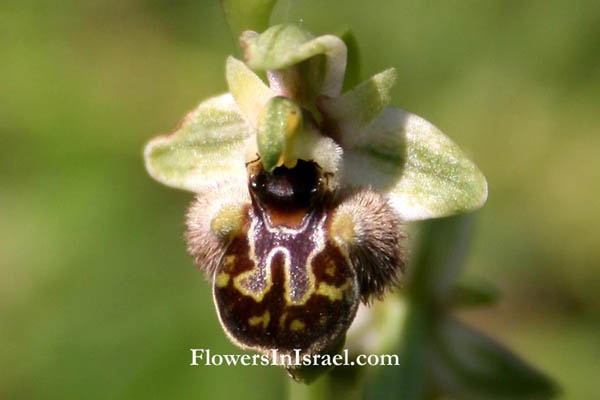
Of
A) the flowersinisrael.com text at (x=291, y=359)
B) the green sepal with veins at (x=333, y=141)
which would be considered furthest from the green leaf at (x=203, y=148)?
the flowersinisrael.com text at (x=291, y=359)

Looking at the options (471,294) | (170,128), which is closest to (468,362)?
(471,294)

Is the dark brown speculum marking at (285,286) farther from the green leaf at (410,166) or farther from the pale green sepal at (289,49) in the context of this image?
the pale green sepal at (289,49)

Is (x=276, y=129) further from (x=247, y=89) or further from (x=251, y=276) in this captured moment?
(x=251, y=276)

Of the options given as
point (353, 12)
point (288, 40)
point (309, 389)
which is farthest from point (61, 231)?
point (288, 40)

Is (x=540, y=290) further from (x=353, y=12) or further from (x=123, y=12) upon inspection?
(x=123, y=12)

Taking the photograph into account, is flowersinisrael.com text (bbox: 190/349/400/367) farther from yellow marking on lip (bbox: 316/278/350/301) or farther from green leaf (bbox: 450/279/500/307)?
green leaf (bbox: 450/279/500/307)

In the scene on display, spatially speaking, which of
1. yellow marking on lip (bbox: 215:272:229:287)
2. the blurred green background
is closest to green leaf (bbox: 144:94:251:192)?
yellow marking on lip (bbox: 215:272:229:287)
